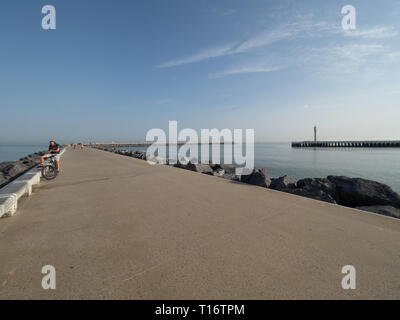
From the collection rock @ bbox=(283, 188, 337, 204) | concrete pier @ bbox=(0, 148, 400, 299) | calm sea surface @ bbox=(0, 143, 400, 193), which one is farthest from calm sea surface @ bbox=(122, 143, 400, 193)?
concrete pier @ bbox=(0, 148, 400, 299)

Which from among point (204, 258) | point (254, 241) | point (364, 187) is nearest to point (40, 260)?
point (204, 258)

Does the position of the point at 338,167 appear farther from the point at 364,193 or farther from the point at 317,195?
the point at 317,195

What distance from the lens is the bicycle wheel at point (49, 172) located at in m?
7.60

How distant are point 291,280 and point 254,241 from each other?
0.85m

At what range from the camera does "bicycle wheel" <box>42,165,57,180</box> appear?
24.9 feet

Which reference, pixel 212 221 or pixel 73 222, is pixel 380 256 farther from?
pixel 73 222

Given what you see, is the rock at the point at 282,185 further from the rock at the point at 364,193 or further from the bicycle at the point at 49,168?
the bicycle at the point at 49,168

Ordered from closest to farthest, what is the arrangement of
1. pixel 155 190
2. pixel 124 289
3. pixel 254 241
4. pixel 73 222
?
pixel 124 289 → pixel 254 241 → pixel 73 222 → pixel 155 190

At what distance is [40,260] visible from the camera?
232 centimetres

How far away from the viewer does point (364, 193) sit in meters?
6.29

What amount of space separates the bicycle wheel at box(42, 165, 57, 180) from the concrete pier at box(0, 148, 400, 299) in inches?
144

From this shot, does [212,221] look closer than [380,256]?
No

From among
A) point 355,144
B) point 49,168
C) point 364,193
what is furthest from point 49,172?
point 355,144

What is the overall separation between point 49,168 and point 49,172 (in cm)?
17
